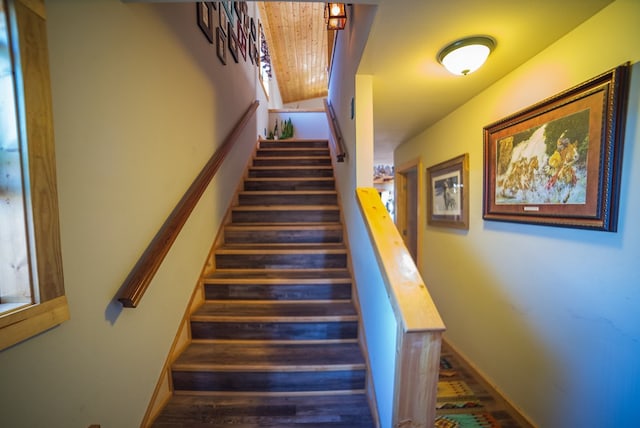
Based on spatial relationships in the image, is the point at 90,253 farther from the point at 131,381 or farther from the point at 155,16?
the point at 155,16

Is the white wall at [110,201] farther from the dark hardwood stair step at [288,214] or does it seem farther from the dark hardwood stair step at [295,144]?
the dark hardwood stair step at [295,144]

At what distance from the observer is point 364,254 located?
1489mm

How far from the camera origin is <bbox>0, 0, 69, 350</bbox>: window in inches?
25.8

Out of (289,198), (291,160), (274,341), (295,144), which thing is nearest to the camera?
(274,341)

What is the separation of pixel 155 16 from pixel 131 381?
72.3 inches

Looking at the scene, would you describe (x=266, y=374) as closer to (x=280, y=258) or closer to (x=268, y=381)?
(x=268, y=381)

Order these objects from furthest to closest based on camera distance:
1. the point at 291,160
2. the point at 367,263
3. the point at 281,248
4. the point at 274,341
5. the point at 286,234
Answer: the point at 291,160, the point at 286,234, the point at 281,248, the point at 274,341, the point at 367,263

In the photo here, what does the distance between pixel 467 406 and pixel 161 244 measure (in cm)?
214

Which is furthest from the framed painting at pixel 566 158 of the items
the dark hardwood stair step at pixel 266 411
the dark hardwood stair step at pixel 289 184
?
the dark hardwood stair step at pixel 289 184

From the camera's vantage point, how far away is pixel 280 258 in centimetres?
201

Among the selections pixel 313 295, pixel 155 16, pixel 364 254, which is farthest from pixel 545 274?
pixel 155 16

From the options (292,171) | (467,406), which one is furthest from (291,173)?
(467,406)

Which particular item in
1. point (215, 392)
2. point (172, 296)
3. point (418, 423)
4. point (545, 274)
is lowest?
point (215, 392)

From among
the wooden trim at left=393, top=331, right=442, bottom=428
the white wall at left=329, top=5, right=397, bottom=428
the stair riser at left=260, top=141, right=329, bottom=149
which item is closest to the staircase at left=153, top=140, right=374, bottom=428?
the white wall at left=329, top=5, right=397, bottom=428
